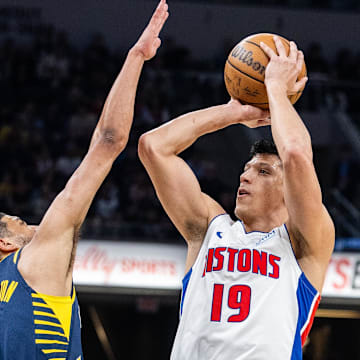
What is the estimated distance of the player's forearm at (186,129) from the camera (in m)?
3.27

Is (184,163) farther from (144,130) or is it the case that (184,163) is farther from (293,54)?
(144,130)

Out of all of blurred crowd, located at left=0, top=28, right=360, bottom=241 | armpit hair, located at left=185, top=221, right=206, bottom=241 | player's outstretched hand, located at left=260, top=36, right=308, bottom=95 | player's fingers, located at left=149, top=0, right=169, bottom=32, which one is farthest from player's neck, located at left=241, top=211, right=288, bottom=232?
blurred crowd, located at left=0, top=28, right=360, bottom=241

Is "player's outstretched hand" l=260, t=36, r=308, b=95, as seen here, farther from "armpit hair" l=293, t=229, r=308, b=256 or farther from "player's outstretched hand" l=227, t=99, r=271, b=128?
"armpit hair" l=293, t=229, r=308, b=256

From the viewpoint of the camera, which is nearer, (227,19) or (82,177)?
(82,177)

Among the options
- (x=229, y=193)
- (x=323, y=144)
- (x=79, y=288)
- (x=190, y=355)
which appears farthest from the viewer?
(x=323, y=144)

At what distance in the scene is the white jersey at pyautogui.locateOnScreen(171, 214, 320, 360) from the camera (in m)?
2.91

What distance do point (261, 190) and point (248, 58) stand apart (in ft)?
2.15

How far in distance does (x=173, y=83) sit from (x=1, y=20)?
17.3 ft

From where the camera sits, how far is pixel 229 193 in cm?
954

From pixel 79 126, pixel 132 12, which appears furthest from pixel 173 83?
pixel 132 12

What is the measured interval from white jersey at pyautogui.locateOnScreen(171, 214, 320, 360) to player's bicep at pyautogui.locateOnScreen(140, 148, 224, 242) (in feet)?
0.62

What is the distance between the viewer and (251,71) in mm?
3289

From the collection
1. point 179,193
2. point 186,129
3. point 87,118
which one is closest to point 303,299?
point 179,193

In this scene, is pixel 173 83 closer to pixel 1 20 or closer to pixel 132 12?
pixel 132 12
